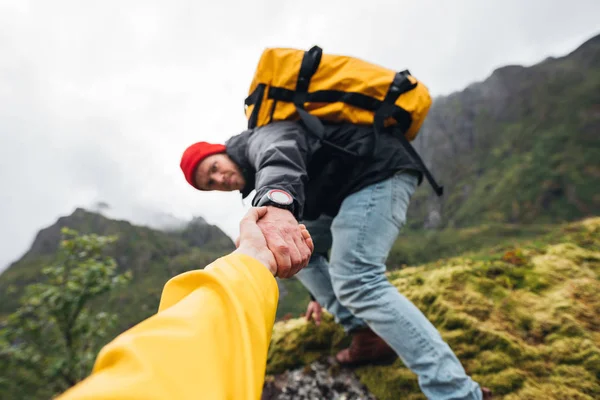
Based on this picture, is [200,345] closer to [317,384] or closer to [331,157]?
[331,157]

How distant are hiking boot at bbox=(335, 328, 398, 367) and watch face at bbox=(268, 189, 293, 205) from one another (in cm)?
235

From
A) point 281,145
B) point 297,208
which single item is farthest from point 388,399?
point 281,145

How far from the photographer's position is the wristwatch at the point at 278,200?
184 cm

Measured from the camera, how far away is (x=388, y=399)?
311 centimetres

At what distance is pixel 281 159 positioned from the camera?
2158mm

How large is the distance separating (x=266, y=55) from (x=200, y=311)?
2.69m

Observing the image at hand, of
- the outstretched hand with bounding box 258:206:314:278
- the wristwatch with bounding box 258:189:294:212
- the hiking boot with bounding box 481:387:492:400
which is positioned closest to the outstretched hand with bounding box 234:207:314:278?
the outstretched hand with bounding box 258:206:314:278

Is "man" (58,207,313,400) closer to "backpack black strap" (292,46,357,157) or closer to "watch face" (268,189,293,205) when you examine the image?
"watch face" (268,189,293,205)

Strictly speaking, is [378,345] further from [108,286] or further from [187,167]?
[108,286]

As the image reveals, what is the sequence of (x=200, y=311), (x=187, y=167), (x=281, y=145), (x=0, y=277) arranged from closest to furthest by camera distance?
(x=200, y=311)
(x=281, y=145)
(x=187, y=167)
(x=0, y=277)

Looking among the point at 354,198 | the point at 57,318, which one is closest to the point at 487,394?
the point at 354,198

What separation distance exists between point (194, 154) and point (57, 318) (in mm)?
9137

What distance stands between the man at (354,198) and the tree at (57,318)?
7.06 meters

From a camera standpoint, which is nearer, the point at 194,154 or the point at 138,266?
the point at 194,154
